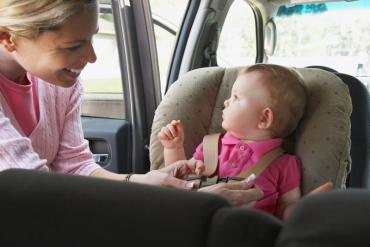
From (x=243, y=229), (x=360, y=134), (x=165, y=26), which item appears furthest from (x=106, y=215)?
(x=165, y=26)

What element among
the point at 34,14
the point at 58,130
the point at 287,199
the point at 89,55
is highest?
the point at 34,14

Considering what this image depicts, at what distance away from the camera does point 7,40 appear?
1.23 metres

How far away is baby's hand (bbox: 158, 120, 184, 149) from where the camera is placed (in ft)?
5.47

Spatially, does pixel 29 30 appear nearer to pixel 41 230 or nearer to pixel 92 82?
pixel 41 230

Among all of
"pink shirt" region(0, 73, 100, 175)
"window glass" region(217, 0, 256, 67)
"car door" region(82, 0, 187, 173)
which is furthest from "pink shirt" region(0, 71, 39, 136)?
"window glass" region(217, 0, 256, 67)

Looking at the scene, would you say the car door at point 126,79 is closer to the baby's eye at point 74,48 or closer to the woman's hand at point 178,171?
the woman's hand at point 178,171

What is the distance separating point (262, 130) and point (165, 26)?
1.41 metres

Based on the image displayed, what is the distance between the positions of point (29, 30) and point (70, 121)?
1.39 feet

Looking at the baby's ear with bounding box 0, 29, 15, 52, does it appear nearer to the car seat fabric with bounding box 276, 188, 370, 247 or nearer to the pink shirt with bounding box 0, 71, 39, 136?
the pink shirt with bounding box 0, 71, 39, 136

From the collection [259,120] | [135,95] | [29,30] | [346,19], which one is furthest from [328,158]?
[346,19]

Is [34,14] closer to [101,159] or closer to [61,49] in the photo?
[61,49]

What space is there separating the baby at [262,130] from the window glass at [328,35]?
1.37 metres

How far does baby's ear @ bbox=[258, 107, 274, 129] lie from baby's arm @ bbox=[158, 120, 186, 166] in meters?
0.26

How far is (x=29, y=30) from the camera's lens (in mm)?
1190
